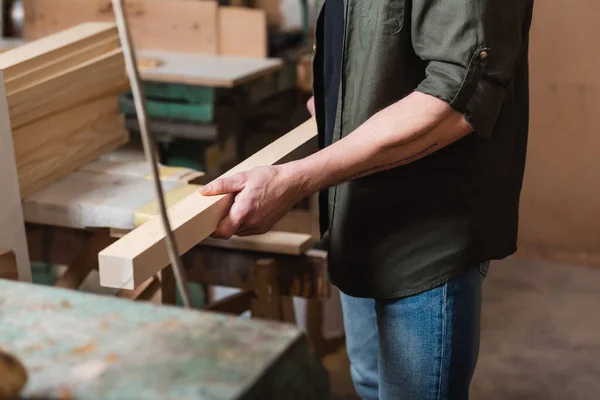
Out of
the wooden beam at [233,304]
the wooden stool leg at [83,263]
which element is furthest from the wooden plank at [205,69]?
the wooden stool leg at [83,263]

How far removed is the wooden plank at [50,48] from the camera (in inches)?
59.5

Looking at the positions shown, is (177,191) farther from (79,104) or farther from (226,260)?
(79,104)

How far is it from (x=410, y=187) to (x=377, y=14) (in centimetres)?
30

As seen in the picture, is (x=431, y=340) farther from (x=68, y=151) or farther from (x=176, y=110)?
(x=176, y=110)

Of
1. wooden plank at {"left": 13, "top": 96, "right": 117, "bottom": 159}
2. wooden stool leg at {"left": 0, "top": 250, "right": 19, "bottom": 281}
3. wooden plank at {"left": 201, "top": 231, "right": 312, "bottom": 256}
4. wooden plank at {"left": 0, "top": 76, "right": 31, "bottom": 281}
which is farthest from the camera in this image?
wooden plank at {"left": 201, "top": 231, "right": 312, "bottom": 256}

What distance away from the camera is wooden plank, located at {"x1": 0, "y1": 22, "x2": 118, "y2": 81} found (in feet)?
4.96

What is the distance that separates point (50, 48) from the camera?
1620 mm

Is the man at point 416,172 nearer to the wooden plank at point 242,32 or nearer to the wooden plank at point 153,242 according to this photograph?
the wooden plank at point 153,242

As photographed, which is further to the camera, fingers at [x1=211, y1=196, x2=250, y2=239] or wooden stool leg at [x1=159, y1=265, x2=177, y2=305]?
wooden stool leg at [x1=159, y1=265, x2=177, y2=305]

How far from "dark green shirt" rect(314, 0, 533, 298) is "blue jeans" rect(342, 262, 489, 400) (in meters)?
0.03


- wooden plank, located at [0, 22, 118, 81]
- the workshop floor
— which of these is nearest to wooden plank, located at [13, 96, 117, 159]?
wooden plank, located at [0, 22, 118, 81]

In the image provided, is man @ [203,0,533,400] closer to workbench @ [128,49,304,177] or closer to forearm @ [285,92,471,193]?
forearm @ [285,92,471,193]

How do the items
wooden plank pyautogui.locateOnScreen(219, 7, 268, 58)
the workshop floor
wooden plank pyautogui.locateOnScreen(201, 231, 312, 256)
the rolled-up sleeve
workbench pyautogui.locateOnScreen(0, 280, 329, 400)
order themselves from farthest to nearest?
wooden plank pyautogui.locateOnScreen(219, 7, 268, 58)
the workshop floor
wooden plank pyautogui.locateOnScreen(201, 231, 312, 256)
the rolled-up sleeve
workbench pyautogui.locateOnScreen(0, 280, 329, 400)

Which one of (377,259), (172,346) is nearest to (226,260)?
(377,259)
